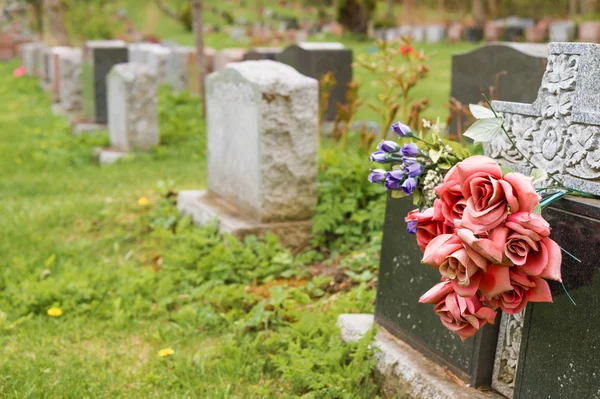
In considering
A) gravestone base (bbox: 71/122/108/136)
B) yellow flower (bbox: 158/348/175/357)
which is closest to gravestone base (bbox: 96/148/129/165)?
gravestone base (bbox: 71/122/108/136)

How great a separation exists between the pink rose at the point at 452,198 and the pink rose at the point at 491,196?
70 mm

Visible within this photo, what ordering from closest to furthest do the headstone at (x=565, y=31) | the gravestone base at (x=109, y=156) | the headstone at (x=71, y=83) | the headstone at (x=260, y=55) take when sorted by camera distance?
the gravestone base at (x=109, y=156)
the headstone at (x=260, y=55)
the headstone at (x=71, y=83)
the headstone at (x=565, y=31)

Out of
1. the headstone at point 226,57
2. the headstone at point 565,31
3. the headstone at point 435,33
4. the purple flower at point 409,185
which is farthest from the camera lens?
the headstone at point 435,33

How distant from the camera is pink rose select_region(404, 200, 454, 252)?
7.20ft

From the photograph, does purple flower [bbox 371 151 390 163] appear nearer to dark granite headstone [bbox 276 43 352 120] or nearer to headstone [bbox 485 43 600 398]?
headstone [bbox 485 43 600 398]

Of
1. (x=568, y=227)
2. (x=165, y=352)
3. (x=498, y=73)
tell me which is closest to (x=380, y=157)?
(x=568, y=227)

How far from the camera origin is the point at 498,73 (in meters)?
6.30

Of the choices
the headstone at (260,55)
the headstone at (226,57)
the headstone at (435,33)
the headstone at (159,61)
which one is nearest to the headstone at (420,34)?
the headstone at (435,33)

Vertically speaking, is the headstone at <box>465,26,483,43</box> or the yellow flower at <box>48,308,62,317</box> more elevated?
the headstone at <box>465,26,483,43</box>

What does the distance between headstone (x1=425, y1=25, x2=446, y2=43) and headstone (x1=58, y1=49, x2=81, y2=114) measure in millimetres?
22038

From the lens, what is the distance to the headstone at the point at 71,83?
41.5 ft

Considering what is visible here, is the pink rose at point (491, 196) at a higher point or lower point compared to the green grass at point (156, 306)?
higher

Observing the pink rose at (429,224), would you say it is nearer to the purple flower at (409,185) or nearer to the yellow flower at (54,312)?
the purple flower at (409,185)

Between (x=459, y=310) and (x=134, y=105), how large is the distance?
6.98 meters
